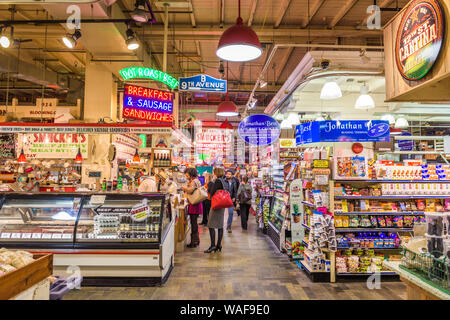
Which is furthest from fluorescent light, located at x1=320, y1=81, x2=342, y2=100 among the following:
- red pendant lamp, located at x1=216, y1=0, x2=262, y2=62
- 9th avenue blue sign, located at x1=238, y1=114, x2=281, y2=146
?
red pendant lamp, located at x1=216, y1=0, x2=262, y2=62

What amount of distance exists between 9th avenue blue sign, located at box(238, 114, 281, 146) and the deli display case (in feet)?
9.95

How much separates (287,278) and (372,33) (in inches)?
264

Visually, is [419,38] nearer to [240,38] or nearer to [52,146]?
[240,38]

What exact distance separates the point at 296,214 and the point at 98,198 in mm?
4008

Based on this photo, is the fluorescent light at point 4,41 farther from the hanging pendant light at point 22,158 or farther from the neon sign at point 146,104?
the hanging pendant light at point 22,158

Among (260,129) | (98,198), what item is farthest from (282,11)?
(98,198)

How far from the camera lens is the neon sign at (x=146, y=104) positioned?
240 inches

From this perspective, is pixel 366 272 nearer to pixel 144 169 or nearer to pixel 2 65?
pixel 144 169

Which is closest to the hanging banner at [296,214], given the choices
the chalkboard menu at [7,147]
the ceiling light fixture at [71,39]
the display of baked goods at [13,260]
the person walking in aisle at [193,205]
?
the person walking in aisle at [193,205]

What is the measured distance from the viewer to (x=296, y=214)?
6305mm

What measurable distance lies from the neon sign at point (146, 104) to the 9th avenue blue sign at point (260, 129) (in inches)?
74.7

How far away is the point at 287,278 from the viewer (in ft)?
17.2

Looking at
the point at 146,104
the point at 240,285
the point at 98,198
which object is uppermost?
the point at 146,104
